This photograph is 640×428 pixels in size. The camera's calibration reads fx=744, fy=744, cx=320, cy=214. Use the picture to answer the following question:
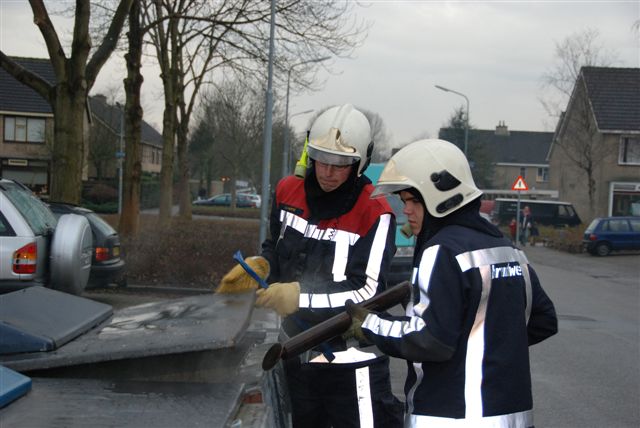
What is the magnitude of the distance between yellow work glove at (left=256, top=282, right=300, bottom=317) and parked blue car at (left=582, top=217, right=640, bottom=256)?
2613 centimetres

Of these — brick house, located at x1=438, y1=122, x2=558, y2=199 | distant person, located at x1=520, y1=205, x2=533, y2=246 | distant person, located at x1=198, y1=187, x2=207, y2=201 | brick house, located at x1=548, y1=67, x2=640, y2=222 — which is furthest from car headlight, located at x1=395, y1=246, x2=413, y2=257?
brick house, located at x1=438, y1=122, x2=558, y2=199

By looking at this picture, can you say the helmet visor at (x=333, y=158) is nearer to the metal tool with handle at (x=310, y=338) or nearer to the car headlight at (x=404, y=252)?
the metal tool with handle at (x=310, y=338)

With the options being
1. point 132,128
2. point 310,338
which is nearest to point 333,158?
point 310,338

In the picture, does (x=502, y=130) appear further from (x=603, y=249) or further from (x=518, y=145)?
(x=603, y=249)

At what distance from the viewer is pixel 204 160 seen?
61344 millimetres

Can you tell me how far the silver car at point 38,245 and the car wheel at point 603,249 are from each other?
937 inches

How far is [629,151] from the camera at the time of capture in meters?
39.2

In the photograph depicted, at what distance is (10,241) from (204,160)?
181 ft

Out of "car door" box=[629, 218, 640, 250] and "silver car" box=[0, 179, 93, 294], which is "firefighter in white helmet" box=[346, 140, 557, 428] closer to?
"silver car" box=[0, 179, 93, 294]

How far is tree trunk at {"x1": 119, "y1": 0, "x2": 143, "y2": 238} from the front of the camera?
18.1 meters

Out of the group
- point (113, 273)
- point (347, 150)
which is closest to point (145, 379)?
point (347, 150)

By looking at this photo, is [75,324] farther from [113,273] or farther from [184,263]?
[184,263]

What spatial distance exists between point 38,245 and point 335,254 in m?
4.09

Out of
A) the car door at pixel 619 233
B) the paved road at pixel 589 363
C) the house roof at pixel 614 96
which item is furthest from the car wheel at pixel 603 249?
the house roof at pixel 614 96
